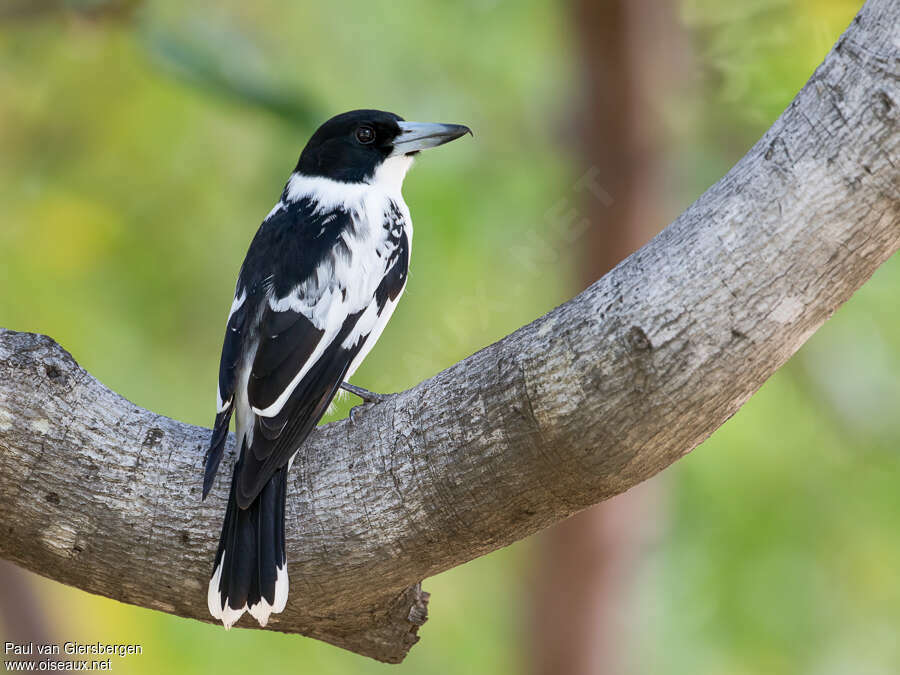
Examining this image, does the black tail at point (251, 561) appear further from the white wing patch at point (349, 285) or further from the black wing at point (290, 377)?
the white wing patch at point (349, 285)

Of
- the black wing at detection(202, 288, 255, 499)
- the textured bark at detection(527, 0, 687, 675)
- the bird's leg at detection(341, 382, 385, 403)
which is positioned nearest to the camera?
the black wing at detection(202, 288, 255, 499)

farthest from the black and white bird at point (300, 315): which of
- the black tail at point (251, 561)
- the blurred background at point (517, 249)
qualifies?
the blurred background at point (517, 249)

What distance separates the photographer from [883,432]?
499cm

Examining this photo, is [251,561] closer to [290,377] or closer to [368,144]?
[290,377]

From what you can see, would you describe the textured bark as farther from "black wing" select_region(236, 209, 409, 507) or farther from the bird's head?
"black wing" select_region(236, 209, 409, 507)

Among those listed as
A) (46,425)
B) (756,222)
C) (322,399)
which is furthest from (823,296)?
(46,425)

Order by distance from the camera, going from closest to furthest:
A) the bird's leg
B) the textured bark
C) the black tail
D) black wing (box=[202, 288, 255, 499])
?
the black tail < black wing (box=[202, 288, 255, 499]) < the bird's leg < the textured bark

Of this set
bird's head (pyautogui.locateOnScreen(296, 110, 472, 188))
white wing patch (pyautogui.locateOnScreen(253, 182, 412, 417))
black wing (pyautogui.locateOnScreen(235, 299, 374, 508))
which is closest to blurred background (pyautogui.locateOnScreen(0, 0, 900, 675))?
bird's head (pyautogui.locateOnScreen(296, 110, 472, 188))

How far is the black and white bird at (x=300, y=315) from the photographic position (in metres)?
2.54

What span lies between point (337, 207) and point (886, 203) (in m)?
2.03

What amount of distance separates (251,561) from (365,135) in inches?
77.2

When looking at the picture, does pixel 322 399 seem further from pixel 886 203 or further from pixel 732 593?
pixel 732 593

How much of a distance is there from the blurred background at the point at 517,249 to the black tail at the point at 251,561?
2.25m

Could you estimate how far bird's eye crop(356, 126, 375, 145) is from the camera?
3885 millimetres
